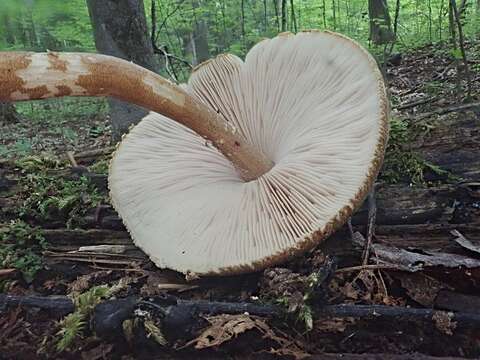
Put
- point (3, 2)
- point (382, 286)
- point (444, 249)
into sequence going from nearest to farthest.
A: 1. point (382, 286)
2. point (444, 249)
3. point (3, 2)

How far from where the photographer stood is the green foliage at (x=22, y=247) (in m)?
1.82

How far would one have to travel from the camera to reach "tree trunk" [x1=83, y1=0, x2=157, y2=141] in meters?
3.24

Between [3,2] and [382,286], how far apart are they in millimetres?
7158

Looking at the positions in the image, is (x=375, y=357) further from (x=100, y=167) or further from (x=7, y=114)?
(x=7, y=114)

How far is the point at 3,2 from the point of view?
22.2 feet

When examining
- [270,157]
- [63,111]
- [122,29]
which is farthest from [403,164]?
[63,111]

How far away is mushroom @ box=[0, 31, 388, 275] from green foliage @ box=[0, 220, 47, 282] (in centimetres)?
37

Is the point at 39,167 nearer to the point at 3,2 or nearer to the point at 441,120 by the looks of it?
the point at 441,120

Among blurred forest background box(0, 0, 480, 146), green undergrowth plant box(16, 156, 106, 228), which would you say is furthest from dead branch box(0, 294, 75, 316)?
blurred forest background box(0, 0, 480, 146)

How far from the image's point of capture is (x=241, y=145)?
1.88 m

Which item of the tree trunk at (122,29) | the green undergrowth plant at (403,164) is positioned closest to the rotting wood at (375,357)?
the green undergrowth plant at (403,164)

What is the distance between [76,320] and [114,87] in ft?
2.41

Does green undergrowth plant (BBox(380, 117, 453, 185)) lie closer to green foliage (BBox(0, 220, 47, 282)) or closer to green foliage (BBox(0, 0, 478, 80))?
green foliage (BBox(0, 220, 47, 282))

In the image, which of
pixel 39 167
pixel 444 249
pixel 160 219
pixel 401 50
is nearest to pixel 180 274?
pixel 160 219
